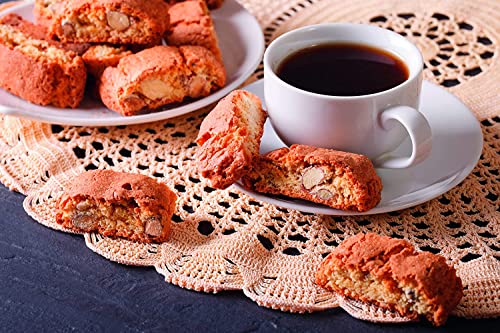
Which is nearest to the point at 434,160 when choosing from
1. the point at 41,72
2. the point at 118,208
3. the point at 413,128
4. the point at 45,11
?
the point at 413,128

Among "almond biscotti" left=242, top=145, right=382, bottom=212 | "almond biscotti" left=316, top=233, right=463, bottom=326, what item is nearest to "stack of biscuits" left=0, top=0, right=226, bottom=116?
"almond biscotti" left=242, top=145, right=382, bottom=212

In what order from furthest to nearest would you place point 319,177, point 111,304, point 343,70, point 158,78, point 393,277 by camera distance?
point 158,78 → point 343,70 → point 319,177 → point 111,304 → point 393,277

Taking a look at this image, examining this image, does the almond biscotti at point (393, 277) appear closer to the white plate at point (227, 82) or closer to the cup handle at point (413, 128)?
the cup handle at point (413, 128)

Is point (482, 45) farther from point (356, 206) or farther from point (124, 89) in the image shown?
point (124, 89)

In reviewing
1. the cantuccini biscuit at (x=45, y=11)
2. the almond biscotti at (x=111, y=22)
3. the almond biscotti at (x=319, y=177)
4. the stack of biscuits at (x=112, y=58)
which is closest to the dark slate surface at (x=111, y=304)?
the almond biscotti at (x=319, y=177)

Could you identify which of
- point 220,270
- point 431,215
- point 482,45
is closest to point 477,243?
point 431,215

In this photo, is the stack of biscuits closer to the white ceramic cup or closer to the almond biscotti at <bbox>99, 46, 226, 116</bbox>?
the almond biscotti at <bbox>99, 46, 226, 116</bbox>

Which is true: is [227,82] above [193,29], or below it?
below

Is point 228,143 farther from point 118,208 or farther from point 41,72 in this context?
point 41,72
